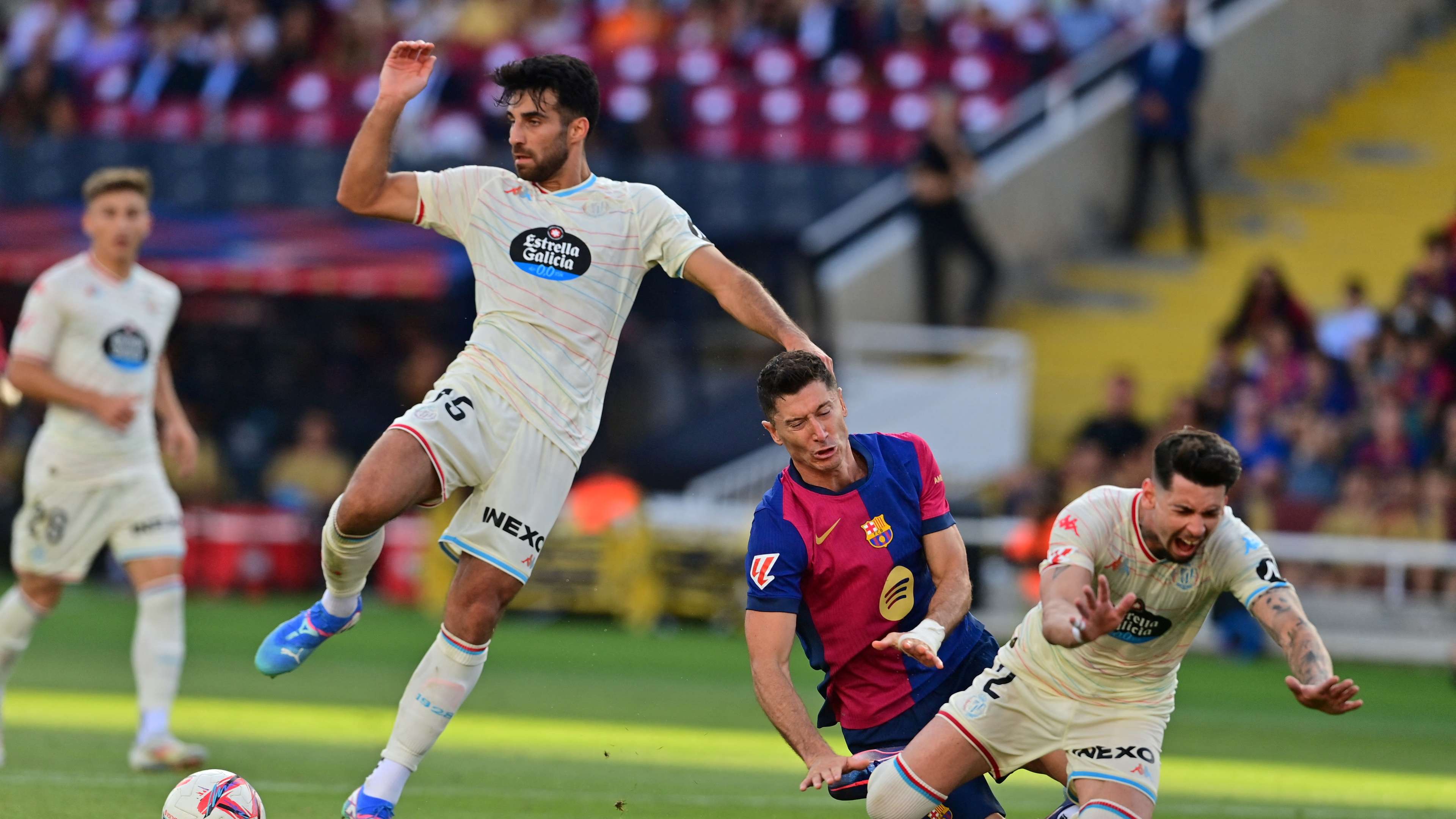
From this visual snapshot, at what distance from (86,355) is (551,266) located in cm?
307

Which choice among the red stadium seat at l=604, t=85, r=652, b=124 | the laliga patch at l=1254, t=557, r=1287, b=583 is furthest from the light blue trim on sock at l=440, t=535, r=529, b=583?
the red stadium seat at l=604, t=85, r=652, b=124

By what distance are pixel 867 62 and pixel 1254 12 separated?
14.7ft

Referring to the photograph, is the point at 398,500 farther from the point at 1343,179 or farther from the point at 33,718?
the point at 1343,179

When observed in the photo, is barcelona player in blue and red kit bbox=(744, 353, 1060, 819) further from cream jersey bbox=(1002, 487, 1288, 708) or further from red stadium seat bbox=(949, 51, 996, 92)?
red stadium seat bbox=(949, 51, 996, 92)

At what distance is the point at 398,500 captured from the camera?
6516 mm

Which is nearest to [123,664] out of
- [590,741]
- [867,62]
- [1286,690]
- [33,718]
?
[33,718]

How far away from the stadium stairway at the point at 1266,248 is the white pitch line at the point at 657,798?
1033cm

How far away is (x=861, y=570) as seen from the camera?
→ 6453 mm

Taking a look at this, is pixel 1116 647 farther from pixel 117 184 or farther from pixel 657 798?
pixel 117 184

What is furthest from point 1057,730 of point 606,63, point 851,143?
point 606,63

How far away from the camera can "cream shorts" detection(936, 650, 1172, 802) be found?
620cm

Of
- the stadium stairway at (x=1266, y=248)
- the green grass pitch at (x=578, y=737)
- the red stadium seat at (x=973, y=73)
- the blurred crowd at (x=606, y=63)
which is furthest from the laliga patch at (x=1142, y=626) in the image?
the red stadium seat at (x=973, y=73)

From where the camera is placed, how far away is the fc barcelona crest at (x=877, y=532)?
645 cm

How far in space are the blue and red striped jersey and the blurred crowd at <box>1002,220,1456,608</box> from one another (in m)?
8.68
